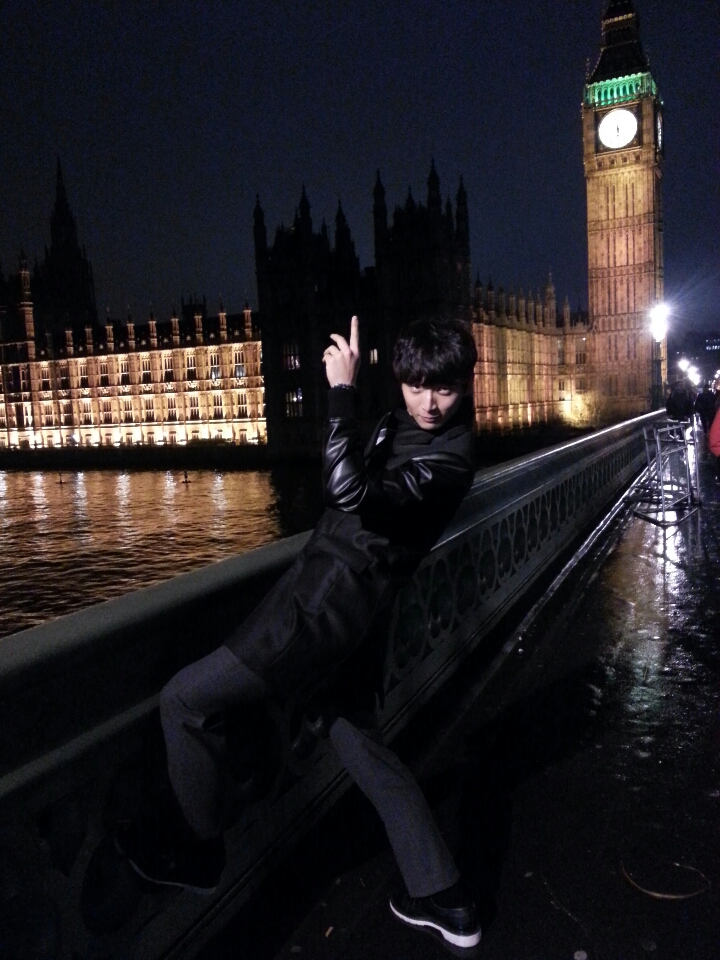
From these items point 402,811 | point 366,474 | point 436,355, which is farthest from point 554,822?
point 436,355

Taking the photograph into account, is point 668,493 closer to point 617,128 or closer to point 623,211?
point 617,128

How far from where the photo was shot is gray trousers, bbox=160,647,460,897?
6.24ft

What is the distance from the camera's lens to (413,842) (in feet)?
7.23

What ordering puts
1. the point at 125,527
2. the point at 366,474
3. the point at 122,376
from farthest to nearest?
1. the point at 122,376
2. the point at 125,527
3. the point at 366,474

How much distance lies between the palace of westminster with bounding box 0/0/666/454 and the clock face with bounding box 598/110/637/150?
123 mm

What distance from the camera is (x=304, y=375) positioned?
192 feet

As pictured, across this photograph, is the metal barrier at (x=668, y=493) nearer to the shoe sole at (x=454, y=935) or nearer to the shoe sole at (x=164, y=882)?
the shoe sole at (x=454, y=935)

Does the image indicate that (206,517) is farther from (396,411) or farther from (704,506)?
(396,411)

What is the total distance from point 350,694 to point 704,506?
902 cm

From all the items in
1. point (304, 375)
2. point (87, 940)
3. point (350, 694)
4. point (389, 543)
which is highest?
point (304, 375)

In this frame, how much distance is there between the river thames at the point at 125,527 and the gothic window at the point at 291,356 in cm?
803

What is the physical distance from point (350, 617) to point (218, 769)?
19.5 inches

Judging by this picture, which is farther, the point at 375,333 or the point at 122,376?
the point at 122,376

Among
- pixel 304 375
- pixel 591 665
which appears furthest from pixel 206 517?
pixel 591 665
